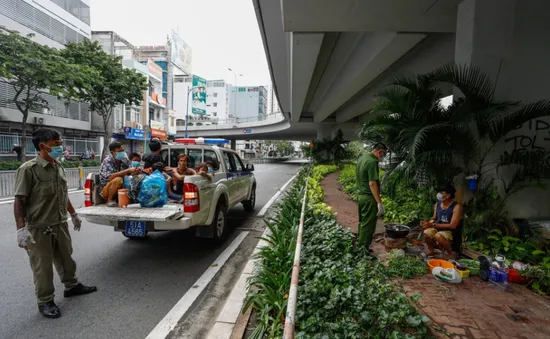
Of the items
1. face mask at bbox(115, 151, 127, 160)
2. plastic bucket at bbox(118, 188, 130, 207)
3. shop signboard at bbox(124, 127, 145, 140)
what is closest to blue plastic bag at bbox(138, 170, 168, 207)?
plastic bucket at bbox(118, 188, 130, 207)

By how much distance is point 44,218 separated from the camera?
10.2 feet

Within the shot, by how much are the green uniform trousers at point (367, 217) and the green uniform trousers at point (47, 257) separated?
3.69m

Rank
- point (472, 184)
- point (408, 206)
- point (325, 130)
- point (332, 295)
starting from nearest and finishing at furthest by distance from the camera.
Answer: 1. point (332, 295)
2. point (472, 184)
3. point (408, 206)
4. point (325, 130)

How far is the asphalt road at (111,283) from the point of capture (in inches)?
112

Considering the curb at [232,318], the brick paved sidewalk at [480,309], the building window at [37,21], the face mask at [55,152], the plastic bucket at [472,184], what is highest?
the building window at [37,21]

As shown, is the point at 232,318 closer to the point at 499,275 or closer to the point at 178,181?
the point at 178,181

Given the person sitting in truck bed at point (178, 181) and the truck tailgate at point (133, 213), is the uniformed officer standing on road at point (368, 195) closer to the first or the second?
the truck tailgate at point (133, 213)

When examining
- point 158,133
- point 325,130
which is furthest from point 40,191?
point 158,133

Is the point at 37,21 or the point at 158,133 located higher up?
the point at 37,21

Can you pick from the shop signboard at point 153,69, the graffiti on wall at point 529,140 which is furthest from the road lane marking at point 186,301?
the shop signboard at point 153,69

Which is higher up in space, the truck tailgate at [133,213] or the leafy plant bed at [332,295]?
the truck tailgate at [133,213]

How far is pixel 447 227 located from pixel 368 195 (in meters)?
1.12

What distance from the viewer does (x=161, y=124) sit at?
3662 cm

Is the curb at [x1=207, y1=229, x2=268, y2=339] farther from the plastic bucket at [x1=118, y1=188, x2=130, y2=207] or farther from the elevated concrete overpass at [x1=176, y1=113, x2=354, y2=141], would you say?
the elevated concrete overpass at [x1=176, y1=113, x2=354, y2=141]
